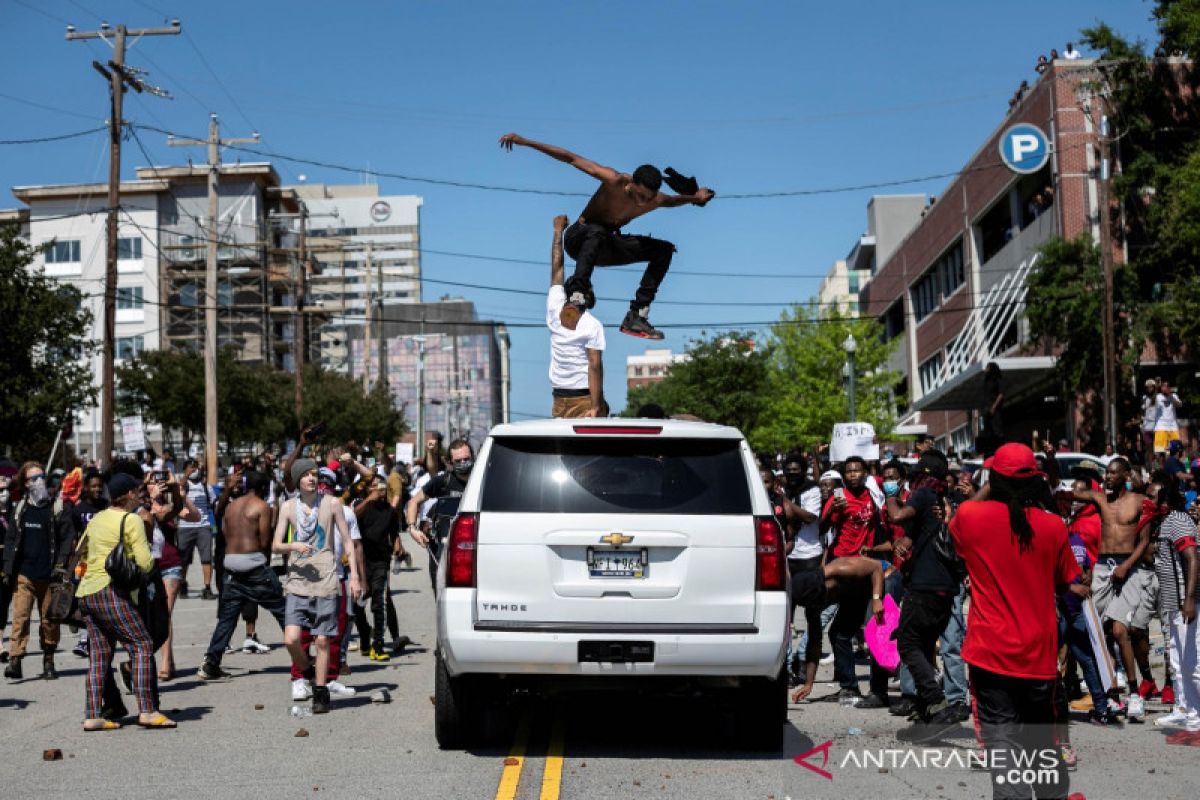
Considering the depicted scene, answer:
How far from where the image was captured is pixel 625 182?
37.5 feet

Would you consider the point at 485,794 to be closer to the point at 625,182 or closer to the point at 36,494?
the point at 625,182

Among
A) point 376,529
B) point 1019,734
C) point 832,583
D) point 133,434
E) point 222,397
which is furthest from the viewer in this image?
point 222,397

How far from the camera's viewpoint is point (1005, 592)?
6.27m

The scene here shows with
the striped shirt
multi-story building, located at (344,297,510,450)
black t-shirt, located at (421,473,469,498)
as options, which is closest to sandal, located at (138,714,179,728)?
black t-shirt, located at (421,473,469,498)

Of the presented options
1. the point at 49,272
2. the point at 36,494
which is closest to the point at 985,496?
the point at 36,494

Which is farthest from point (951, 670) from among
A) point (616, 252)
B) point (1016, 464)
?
point (616, 252)

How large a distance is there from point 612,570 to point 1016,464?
2.49m

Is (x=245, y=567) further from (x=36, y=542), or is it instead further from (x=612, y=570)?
(x=612, y=570)

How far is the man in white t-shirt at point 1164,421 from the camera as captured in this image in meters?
27.4

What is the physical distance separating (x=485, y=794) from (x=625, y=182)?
5.60 m

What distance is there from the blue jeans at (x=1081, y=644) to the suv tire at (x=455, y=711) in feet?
13.7

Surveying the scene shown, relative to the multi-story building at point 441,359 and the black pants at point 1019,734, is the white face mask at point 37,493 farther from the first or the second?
the multi-story building at point 441,359

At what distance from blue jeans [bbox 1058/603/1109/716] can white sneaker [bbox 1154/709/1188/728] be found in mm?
405

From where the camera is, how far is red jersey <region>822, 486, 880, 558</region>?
38.4ft
